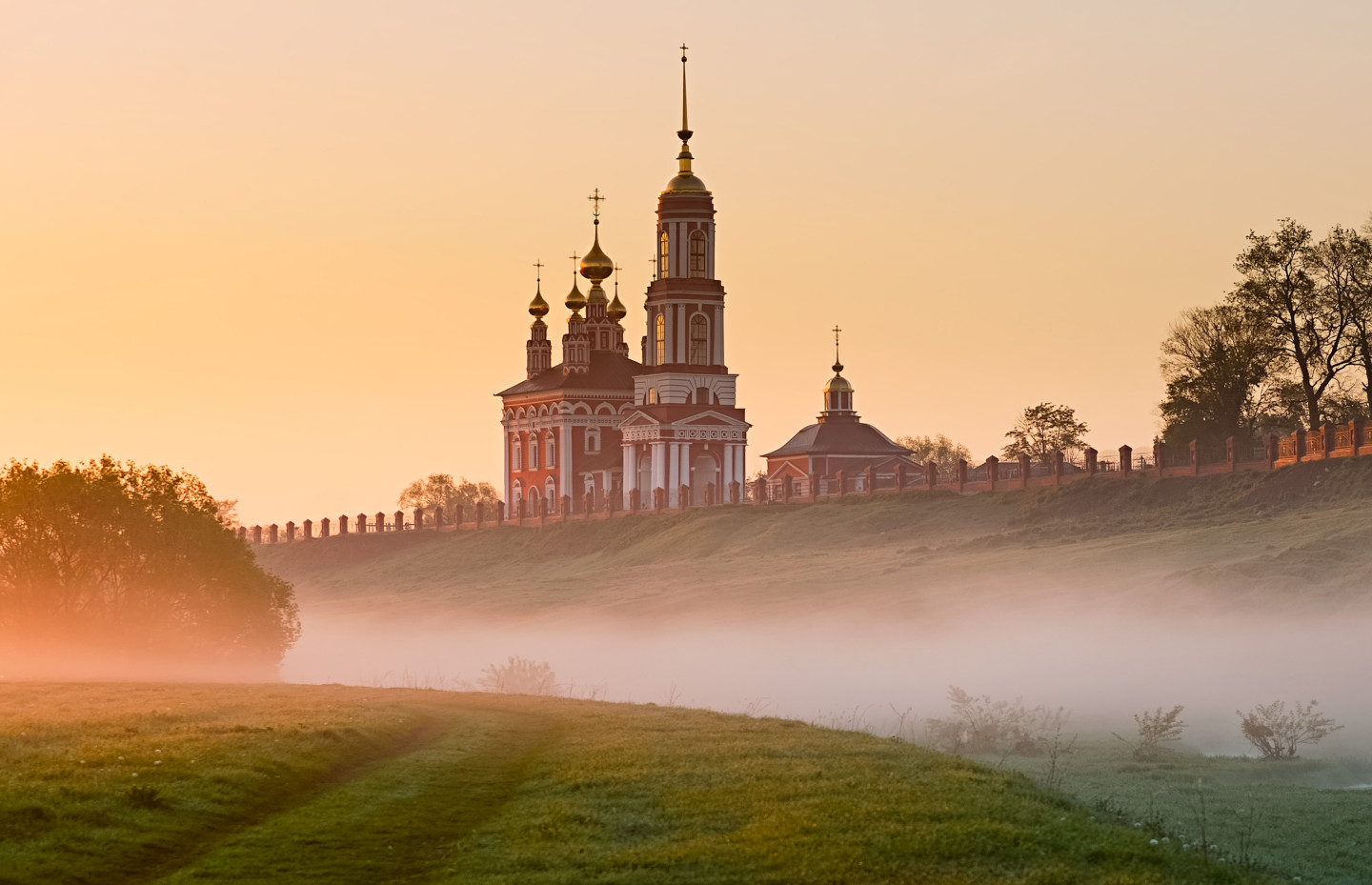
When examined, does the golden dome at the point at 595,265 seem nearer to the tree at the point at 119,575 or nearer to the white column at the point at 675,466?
the white column at the point at 675,466

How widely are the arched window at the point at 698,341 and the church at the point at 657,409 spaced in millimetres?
58

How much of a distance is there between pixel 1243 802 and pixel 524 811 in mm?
10947

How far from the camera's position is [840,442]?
119m

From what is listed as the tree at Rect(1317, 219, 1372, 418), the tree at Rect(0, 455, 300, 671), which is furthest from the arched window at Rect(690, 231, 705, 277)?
the tree at Rect(0, 455, 300, 671)

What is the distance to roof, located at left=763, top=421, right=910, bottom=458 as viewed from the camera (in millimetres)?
118188

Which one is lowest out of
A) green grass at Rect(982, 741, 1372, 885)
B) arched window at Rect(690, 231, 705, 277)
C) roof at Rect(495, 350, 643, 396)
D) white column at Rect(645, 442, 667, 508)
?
green grass at Rect(982, 741, 1372, 885)

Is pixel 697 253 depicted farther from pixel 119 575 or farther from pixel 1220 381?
pixel 119 575

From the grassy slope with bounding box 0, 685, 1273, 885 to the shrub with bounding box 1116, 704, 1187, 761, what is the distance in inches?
304

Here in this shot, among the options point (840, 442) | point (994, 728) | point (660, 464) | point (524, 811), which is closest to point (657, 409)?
point (660, 464)

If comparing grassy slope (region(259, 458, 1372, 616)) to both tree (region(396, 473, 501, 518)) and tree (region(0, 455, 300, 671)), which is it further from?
tree (region(396, 473, 501, 518))

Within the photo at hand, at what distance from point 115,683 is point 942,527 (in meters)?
46.9

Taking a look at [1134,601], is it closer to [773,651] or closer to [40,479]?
[773,651]

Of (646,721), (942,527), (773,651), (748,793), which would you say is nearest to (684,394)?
(942,527)

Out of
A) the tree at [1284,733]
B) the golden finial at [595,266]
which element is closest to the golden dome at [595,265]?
the golden finial at [595,266]
